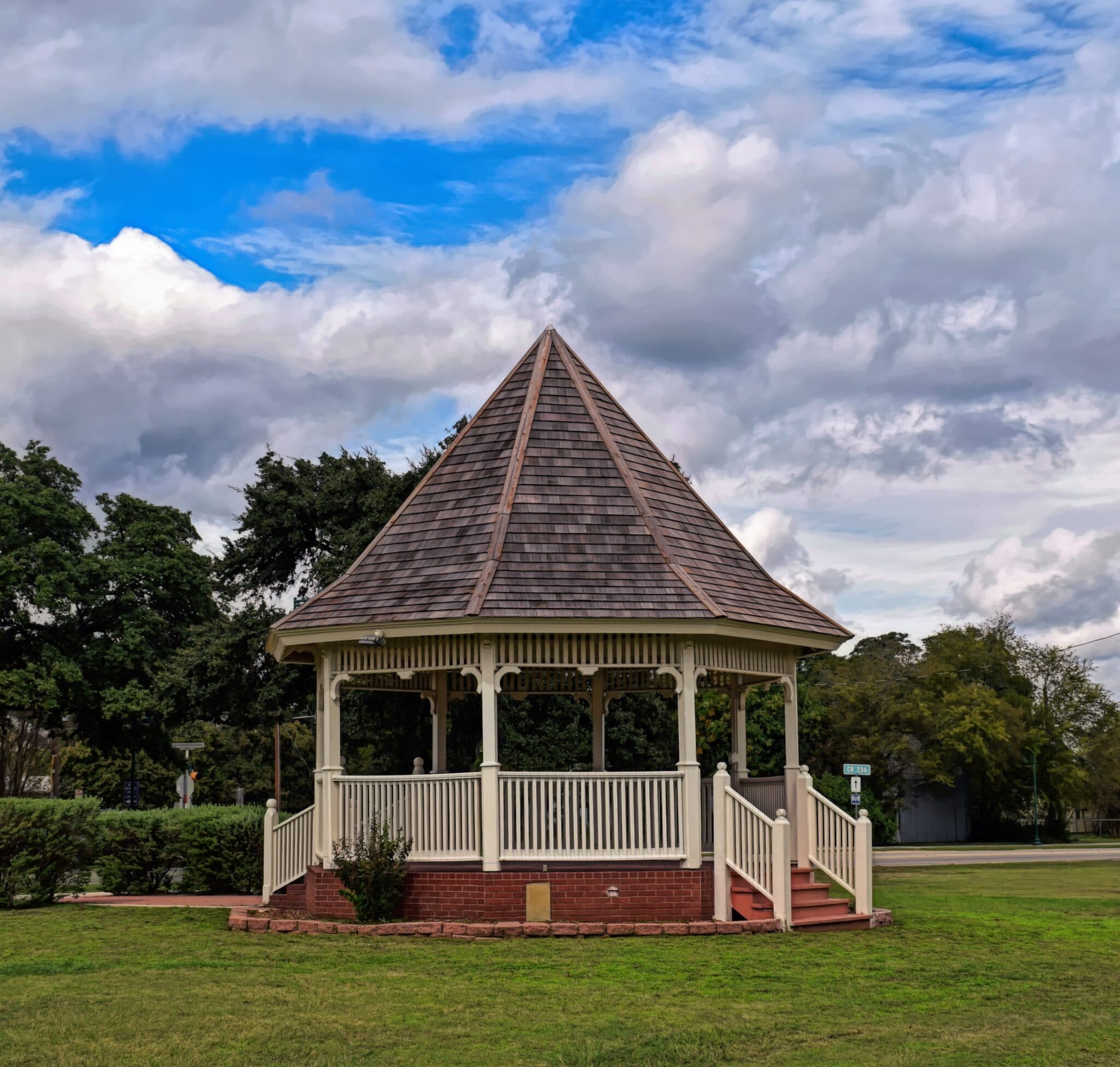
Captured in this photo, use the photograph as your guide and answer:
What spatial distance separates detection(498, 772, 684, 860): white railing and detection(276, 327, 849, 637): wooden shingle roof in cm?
192

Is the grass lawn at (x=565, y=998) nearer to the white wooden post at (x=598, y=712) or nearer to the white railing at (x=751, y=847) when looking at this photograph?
the white railing at (x=751, y=847)

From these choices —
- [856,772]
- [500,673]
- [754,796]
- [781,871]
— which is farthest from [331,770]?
[856,772]

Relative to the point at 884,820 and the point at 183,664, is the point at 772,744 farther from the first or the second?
the point at 183,664

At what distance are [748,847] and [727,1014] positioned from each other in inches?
210

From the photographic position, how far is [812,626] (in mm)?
18234

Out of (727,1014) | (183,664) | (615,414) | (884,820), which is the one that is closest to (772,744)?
(884,820)

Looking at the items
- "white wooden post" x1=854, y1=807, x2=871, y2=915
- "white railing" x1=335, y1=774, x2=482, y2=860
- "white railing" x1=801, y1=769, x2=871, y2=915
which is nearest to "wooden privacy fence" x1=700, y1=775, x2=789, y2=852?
"white railing" x1=801, y1=769, x2=871, y2=915

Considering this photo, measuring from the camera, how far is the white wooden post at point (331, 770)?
17.2 meters

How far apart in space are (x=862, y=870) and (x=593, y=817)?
326 centimetres

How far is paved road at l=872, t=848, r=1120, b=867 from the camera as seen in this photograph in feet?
125

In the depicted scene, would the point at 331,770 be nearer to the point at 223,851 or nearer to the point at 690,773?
the point at 690,773

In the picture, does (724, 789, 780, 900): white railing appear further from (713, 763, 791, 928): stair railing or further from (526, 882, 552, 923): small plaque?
(526, 882, 552, 923): small plaque

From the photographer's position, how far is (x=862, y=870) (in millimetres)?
16609

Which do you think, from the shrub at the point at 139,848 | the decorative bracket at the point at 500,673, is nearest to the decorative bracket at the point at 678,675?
the decorative bracket at the point at 500,673
